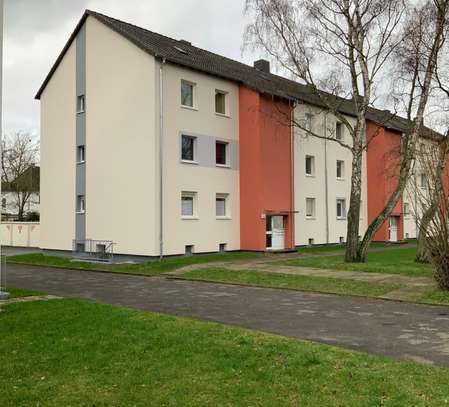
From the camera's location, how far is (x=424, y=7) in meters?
20.4

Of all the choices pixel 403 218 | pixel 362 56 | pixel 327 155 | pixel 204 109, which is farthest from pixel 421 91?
pixel 403 218

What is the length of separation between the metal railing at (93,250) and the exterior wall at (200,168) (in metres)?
3.03

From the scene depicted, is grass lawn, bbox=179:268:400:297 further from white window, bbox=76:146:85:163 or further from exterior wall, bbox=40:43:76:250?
exterior wall, bbox=40:43:76:250

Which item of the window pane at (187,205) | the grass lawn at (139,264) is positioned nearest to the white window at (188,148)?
the window pane at (187,205)

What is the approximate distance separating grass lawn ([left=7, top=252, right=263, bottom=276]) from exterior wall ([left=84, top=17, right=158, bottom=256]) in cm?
142

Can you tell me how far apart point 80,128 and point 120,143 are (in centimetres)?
352

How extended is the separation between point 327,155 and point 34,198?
138 ft

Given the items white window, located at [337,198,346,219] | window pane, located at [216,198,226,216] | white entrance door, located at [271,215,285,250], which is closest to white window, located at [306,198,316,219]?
white window, located at [337,198,346,219]

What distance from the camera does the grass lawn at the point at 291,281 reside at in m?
13.9

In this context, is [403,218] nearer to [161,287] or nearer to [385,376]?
[161,287]

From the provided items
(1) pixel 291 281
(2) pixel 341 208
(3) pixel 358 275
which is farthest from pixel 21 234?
(3) pixel 358 275

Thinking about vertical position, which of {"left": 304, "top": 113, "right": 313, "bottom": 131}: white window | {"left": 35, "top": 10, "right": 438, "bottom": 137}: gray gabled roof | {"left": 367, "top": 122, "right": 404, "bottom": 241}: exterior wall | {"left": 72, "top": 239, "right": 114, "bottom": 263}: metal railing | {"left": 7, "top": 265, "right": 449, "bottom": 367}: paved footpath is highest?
{"left": 35, "top": 10, "right": 438, "bottom": 137}: gray gabled roof

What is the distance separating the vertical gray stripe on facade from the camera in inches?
1032

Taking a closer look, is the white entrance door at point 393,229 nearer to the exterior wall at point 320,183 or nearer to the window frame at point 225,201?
the exterior wall at point 320,183
